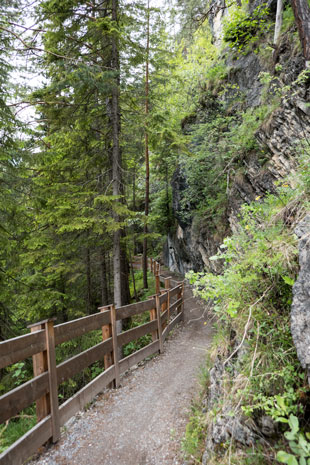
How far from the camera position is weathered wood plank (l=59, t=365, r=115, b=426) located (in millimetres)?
3029

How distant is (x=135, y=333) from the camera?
197 inches

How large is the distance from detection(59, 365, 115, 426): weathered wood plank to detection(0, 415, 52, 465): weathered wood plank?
0.23m

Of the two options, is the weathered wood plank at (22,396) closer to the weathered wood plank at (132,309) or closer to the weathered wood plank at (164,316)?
the weathered wood plank at (132,309)

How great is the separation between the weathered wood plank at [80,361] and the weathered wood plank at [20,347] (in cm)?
51

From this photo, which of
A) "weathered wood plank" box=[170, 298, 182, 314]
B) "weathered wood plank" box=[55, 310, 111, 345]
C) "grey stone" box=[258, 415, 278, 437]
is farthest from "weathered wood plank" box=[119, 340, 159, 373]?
"grey stone" box=[258, 415, 278, 437]

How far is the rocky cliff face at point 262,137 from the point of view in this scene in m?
5.75

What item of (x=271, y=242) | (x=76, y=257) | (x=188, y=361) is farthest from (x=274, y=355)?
(x=76, y=257)

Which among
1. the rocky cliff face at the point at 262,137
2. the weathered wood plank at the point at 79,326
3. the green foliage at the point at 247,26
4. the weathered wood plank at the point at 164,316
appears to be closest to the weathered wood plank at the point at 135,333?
the weathered wood plank at the point at 79,326

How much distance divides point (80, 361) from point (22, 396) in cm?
101

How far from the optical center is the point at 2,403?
222cm

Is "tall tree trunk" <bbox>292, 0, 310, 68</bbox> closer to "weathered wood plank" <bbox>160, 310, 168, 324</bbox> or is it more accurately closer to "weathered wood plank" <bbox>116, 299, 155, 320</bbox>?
"weathered wood plank" <bbox>116, 299, 155, 320</bbox>

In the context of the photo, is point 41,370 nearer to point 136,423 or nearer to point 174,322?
point 136,423

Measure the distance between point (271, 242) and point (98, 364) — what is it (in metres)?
7.79

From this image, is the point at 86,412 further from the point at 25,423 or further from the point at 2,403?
the point at 25,423
